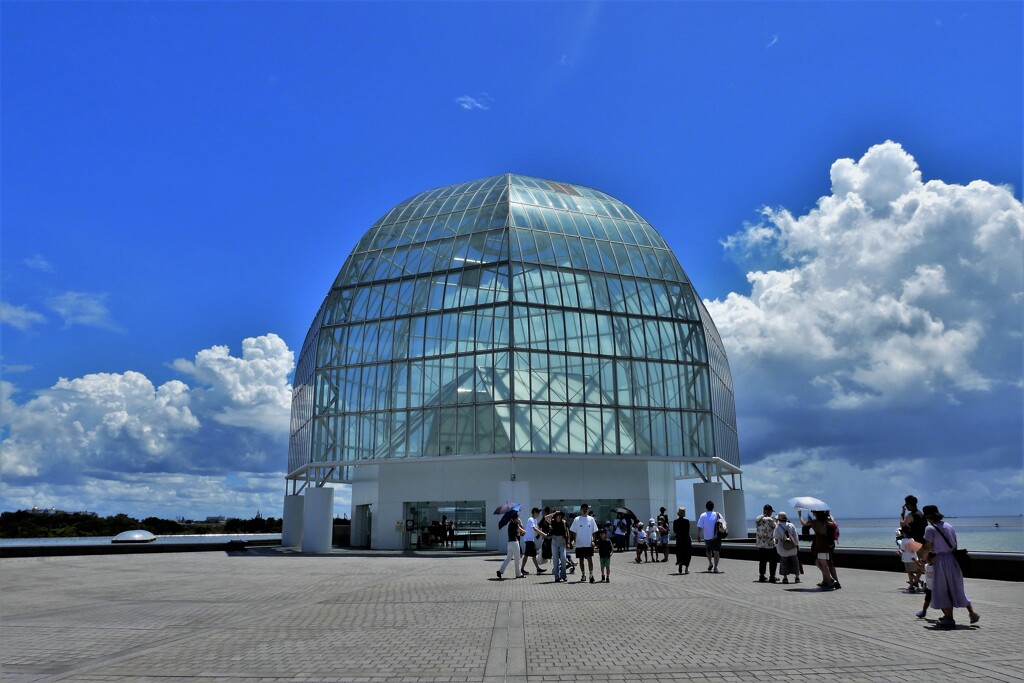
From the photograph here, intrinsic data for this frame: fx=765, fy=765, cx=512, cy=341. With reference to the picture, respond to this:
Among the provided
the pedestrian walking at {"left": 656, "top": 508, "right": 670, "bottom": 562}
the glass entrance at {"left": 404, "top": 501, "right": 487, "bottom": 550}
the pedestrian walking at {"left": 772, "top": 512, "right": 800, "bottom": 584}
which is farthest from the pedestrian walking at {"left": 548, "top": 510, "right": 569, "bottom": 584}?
the glass entrance at {"left": 404, "top": 501, "right": 487, "bottom": 550}

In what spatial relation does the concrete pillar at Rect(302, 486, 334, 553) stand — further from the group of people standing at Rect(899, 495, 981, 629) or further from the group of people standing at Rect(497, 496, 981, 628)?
the group of people standing at Rect(899, 495, 981, 629)

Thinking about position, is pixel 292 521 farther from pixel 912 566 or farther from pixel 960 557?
pixel 960 557

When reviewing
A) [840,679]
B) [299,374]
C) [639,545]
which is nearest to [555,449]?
[639,545]

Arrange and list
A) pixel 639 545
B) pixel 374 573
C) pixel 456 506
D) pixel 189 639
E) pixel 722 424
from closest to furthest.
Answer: pixel 189 639
pixel 374 573
pixel 639 545
pixel 456 506
pixel 722 424

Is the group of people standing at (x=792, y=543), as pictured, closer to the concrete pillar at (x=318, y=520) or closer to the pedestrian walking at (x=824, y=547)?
the pedestrian walking at (x=824, y=547)

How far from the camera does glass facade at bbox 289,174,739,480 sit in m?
39.2

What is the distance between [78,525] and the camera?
77938 mm

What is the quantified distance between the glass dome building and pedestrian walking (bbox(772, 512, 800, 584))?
18637 millimetres

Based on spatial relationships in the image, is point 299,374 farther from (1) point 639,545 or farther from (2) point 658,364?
(1) point 639,545

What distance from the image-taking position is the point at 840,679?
27.2 feet

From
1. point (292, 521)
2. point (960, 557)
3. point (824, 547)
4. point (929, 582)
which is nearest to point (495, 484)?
point (292, 521)

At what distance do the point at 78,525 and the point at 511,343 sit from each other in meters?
61.9

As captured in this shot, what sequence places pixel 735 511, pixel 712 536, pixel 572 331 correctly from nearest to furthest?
pixel 712 536
pixel 572 331
pixel 735 511

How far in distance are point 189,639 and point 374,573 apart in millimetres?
13829
